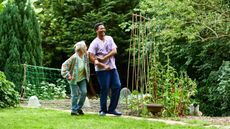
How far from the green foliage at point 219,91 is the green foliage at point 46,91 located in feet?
14.2

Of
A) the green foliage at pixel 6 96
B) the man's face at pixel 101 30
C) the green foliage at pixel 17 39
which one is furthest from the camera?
the green foliage at pixel 17 39

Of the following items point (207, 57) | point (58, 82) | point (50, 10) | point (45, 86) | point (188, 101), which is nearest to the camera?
point (188, 101)

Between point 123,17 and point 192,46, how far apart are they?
3.75 metres

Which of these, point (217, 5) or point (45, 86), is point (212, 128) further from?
point (45, 86)

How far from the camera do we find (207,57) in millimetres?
10867

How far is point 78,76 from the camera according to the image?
6855 millimetres

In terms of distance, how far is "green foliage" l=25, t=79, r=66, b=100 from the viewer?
11614 millimetres

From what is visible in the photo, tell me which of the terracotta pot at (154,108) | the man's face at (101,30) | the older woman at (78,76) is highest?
the man's face at (101,30)

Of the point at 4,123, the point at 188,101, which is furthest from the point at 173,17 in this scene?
the point at 4,123

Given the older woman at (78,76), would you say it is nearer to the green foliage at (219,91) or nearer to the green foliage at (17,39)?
the green foliage at (219,91)

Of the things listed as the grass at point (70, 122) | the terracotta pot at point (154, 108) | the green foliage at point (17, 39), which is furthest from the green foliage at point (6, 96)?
the green foliage at point (17, 39)

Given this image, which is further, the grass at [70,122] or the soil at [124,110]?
the soil at [124,110]

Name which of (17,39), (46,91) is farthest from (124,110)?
(17,39)

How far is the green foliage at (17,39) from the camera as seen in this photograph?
12156mm
